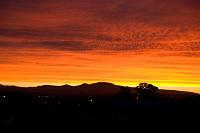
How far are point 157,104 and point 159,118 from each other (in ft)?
49.8

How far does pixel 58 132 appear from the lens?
38.0 m

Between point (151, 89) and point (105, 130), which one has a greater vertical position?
point (151, 89)

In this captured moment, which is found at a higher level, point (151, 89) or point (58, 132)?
point (151, 89)

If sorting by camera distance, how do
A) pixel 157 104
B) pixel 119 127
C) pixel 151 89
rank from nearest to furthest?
1. pixel 119 127
2. pixel 157 104
3. pixel 151 89

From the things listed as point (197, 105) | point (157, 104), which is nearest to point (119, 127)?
point (197, 105)

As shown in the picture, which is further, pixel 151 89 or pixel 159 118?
pixel 151 89

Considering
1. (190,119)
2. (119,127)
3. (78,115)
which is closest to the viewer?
(119,127)

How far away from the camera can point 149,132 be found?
39.3 m

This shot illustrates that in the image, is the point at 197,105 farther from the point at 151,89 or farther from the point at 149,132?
the point at 151,89

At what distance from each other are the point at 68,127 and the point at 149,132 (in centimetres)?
829

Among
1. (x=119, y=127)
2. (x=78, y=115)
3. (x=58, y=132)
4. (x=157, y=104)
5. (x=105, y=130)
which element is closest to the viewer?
(x=58, y=132)

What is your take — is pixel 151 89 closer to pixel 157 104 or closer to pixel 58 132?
pixel 157 104

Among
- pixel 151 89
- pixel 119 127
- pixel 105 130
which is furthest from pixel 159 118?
pixel 151 89

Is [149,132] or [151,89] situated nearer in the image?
[149,132]
